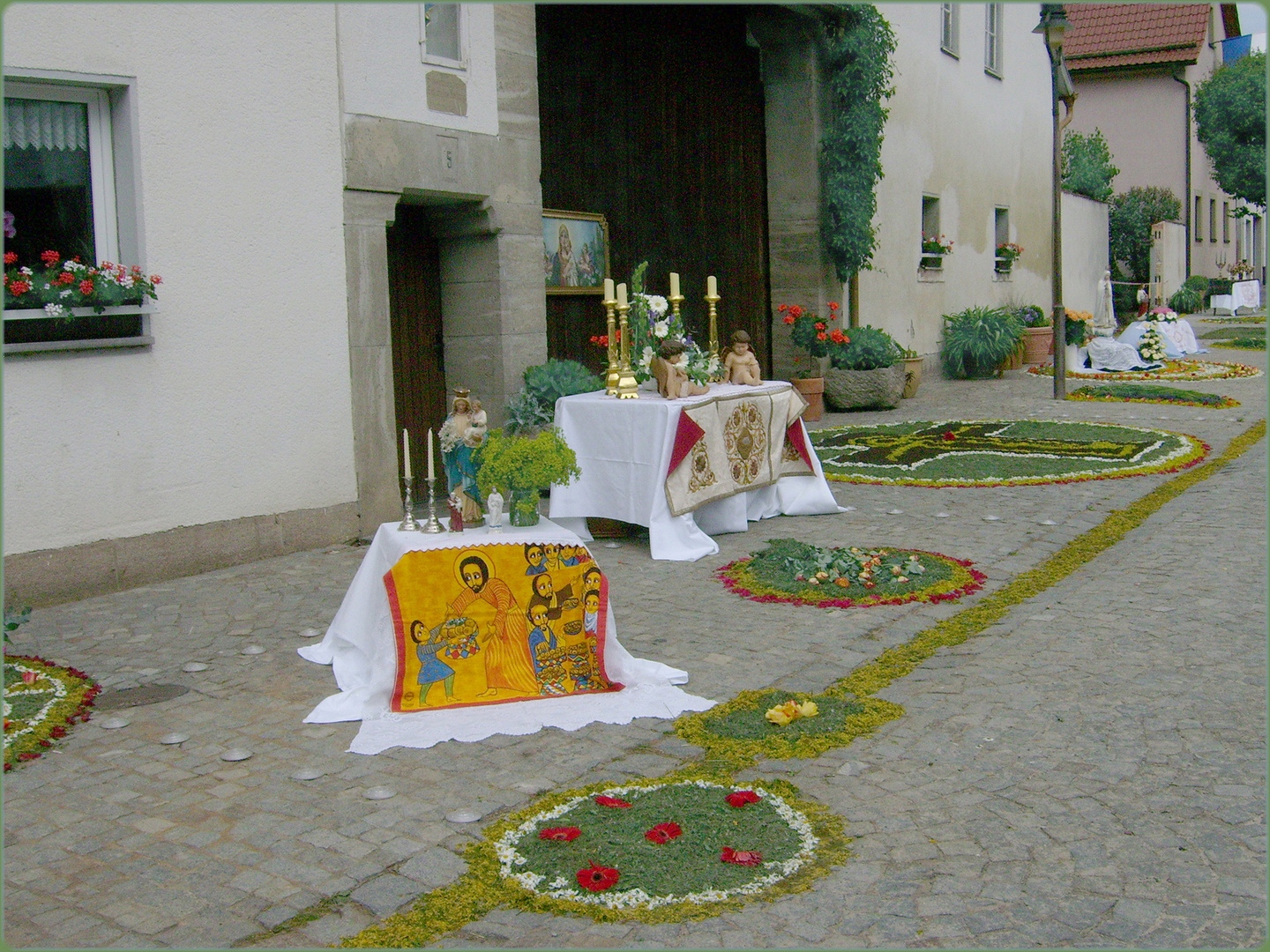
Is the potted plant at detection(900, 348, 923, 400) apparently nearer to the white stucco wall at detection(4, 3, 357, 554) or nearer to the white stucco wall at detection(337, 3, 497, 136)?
the white stucco wall at detection(337, 3, 497, 136)

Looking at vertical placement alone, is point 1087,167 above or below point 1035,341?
above

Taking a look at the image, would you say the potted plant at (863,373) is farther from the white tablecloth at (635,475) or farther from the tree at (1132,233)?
the tree at (1132,233)

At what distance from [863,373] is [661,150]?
3.82 meters

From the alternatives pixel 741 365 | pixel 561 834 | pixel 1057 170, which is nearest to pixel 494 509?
pixel 561 834

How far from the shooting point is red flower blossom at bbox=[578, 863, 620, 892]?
3336 mm

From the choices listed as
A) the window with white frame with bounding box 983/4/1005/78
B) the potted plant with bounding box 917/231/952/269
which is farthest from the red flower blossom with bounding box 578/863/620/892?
the window with white frame with bounding box 983/4/1005/78

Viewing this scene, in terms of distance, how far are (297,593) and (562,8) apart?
271 inches

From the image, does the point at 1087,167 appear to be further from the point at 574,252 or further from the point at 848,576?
the point at 848,576

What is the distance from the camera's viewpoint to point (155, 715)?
16.0 feet

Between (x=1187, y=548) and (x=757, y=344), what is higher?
(x=757, y=344)

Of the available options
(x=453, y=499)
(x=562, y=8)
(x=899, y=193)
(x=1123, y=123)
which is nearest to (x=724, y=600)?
(x=453, y=499)

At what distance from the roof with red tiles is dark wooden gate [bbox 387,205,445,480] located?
29077 mm

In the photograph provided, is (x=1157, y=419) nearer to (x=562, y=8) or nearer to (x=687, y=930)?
(x=562, y=8)

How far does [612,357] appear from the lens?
8.26m
